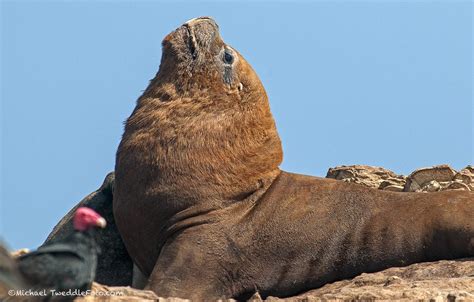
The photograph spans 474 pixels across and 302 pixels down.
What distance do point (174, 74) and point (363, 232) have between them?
216 centimetres

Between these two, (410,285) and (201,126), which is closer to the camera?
(410,285)

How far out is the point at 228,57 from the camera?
11.4 m

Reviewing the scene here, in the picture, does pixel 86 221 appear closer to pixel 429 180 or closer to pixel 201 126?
pixel 201 126

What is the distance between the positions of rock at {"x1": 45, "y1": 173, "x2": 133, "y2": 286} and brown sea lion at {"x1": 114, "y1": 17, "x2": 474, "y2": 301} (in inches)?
27.4

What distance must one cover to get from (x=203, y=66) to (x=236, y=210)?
1410mm

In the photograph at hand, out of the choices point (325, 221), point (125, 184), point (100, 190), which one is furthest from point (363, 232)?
point (100, 190)

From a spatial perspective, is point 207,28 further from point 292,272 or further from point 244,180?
point 292,272

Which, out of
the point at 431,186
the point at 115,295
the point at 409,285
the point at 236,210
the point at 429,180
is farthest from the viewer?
the point at 429,180

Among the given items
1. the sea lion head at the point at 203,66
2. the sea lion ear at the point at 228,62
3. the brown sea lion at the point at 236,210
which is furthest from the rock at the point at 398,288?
the sea lion ear at the point at 228,62

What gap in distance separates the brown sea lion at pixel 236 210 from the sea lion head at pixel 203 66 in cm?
1

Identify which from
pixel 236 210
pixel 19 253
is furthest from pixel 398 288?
pixel 19 253

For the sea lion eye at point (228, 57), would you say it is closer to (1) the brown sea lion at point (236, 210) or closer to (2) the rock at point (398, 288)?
(1) the brown sea lion at point (236, 210)

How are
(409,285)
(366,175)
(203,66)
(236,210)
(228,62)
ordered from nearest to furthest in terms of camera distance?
(409,285), (236,210), (203,66), (228,62), (366,175)

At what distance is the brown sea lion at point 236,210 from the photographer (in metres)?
10.1
